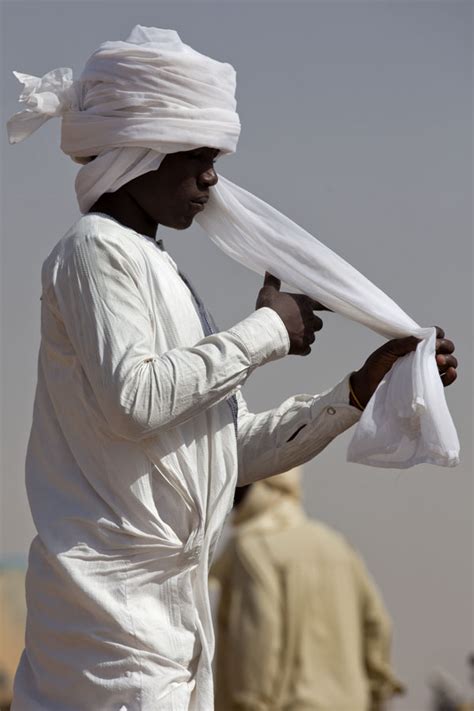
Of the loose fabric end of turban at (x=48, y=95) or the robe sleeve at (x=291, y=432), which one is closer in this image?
the loose fabric end of turban at (x=48, y=95)

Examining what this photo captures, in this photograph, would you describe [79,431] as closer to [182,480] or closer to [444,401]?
[182,480]

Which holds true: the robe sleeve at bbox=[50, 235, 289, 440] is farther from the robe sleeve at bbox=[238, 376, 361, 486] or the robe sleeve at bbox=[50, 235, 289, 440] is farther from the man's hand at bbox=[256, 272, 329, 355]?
the robe sleeve at bbox=[238, 376, 361, 486]

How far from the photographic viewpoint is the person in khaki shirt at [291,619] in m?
9.93

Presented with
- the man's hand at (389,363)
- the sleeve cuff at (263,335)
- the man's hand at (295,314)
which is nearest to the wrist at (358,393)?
the man's hand at (389,363)

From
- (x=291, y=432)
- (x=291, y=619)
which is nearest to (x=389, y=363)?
(x=291, y=432)

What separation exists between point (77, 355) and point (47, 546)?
35cm

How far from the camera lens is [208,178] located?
3.79 metres

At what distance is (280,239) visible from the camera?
3959 mm

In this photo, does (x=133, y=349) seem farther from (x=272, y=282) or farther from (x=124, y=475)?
(x=272, y=282)

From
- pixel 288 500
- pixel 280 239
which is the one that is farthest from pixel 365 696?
pixel 280 239

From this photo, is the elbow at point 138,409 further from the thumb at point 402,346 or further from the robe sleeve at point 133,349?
the thumb at point 402,346

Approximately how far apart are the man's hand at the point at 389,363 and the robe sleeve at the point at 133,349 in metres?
0.28

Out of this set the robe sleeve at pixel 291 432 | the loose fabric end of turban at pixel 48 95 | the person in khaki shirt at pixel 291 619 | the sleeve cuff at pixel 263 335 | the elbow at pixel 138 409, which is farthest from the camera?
the person in khaki shirt at pixel 291 619

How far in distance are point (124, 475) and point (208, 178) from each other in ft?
1.98
